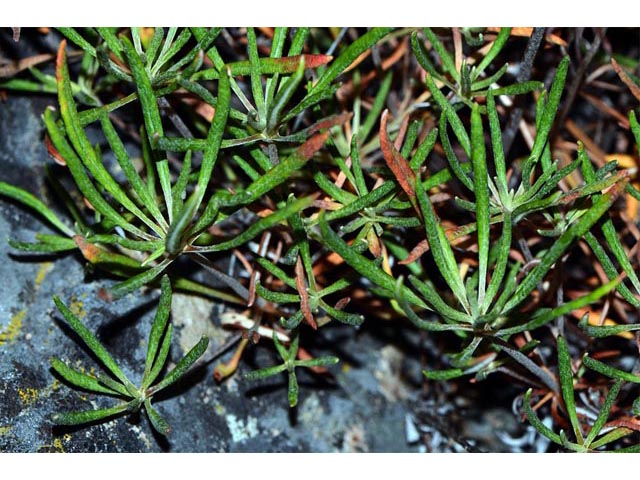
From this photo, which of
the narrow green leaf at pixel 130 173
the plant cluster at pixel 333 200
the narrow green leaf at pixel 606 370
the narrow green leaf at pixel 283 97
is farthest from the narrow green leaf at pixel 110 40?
the narrow green leaf at pixel 606 370

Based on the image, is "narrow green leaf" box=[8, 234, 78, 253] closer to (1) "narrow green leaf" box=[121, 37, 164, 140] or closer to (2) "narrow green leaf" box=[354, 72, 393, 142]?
(1) "narrow green leaf" box=[121, 37, 164, 140]

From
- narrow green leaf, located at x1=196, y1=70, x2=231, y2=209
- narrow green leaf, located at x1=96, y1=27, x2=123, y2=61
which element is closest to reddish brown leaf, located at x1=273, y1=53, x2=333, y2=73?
narrow green leaf, located at x1=196, y1=70, x2=231, y2=209

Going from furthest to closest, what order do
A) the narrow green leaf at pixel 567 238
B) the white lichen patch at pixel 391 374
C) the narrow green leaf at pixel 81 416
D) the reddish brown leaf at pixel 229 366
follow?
1. the white lichen patch at pixel 391 374
2. the reddish brown leaf at pixel 229 366
3. the narrow green leaf at pixel 81 416
4. the narrow green leaf at pixel 567 238

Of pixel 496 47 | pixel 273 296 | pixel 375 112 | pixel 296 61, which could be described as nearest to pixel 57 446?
pixel 273 296

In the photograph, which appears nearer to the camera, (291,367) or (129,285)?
(129,285)

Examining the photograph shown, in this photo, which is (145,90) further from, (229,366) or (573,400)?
(573,400)

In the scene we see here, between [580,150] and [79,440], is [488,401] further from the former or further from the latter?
[79,440]

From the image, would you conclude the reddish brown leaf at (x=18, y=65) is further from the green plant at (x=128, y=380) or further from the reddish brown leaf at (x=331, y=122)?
the reddish brown leaf at (x=331, y=122)
